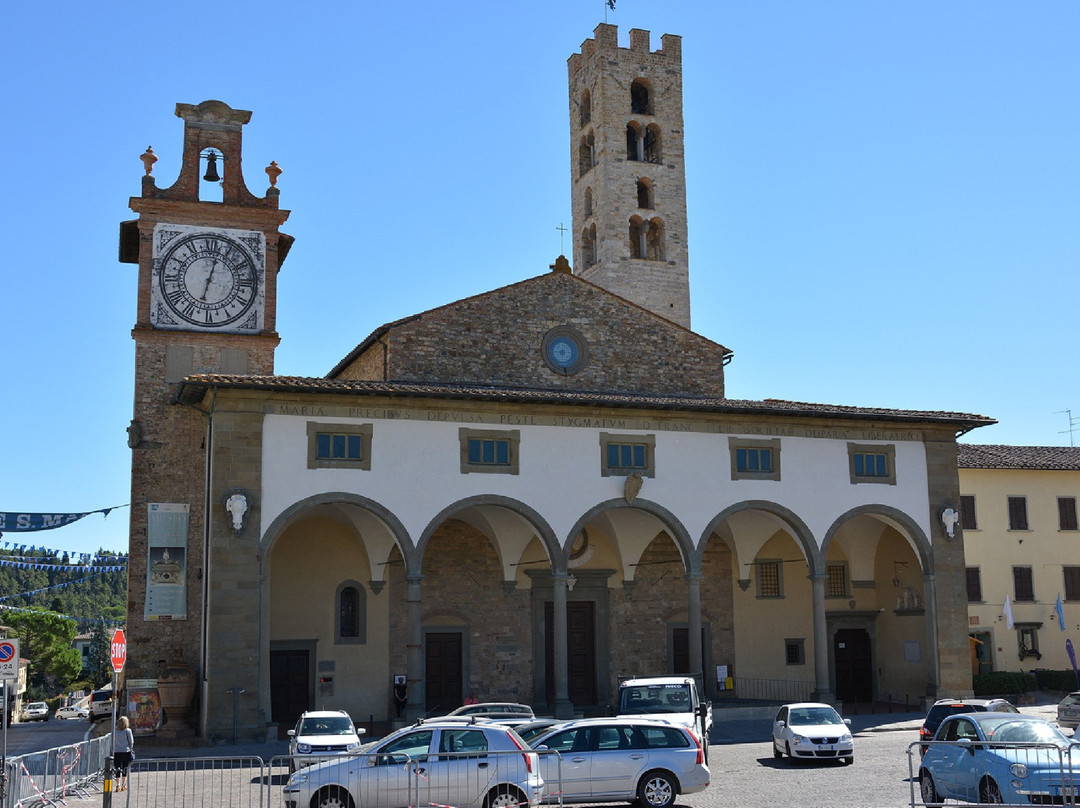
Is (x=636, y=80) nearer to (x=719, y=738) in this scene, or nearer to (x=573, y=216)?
(x=573, y=216)

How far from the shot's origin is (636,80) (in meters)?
45.7

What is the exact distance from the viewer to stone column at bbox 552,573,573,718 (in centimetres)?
2698

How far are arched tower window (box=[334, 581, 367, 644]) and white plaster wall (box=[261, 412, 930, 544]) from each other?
3.88 metres

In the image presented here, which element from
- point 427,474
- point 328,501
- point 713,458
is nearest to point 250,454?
point 328,501

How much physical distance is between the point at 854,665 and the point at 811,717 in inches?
545

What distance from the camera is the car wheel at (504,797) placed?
13.9 m

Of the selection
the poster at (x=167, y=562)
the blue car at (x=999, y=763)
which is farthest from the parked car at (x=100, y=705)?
the blue car at (x=999, y=763)

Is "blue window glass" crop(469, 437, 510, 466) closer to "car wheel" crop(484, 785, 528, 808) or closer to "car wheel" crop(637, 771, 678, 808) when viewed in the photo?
"car wheel" crop(637, 771, 678, 808)

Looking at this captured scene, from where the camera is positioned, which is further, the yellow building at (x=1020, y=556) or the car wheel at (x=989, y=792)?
the yellow building at (x=1020, y=556)

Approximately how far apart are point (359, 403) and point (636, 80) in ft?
79.6

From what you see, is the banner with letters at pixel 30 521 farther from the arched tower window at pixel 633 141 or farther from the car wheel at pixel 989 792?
the arched tower window at pixel 633 141

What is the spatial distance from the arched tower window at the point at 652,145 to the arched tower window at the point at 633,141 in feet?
1.12

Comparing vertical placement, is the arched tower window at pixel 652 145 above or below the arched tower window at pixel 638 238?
above

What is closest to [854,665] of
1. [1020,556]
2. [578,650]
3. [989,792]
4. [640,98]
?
[1020,556]
